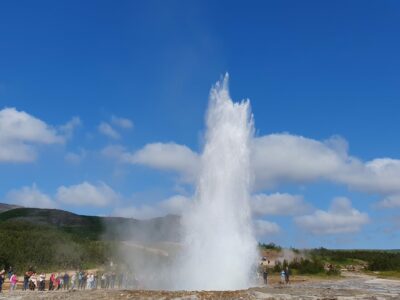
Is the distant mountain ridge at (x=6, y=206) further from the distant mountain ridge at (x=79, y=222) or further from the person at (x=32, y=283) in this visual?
the person at (x=32, y=283)

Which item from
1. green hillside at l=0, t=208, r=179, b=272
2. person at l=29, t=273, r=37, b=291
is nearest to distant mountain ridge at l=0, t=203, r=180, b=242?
green hillside at l=0, t=208, r=179, b=272

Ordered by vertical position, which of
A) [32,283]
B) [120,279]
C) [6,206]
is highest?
[6,206]

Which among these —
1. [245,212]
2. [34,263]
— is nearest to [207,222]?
[245,212]

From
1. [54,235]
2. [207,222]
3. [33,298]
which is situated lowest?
[33,298]

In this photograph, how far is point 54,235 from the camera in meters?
64.7

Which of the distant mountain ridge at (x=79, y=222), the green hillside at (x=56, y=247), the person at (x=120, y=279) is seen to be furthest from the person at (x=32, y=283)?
the distant mountain ridge at (x=79, y=222)

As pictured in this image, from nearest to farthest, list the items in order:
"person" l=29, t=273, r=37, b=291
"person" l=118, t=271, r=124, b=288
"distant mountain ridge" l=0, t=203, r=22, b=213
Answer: "person" l=29, t=273, r=37, b=291
"person" l=118, t=271, r=124, b=288
"distant mountain ridge" l=0, t=203, r=22, b=213

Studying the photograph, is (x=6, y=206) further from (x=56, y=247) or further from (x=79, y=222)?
(x=56, y=247)

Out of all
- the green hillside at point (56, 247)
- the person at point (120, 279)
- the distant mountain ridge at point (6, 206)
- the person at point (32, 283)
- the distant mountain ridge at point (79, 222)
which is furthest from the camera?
the distant mountain ridge at point (6, 206)

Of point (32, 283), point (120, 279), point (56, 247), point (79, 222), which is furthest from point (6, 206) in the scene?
point (32, 283)

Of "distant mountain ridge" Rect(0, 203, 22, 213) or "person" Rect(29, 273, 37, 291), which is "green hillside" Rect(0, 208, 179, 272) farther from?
"distant mountain ridge" Rect(0, 203, 22, 213)

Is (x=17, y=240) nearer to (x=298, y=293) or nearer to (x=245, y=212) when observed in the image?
(x=245, y=212)

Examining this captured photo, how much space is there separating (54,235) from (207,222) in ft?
134

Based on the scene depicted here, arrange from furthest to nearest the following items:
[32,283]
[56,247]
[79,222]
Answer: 1. [79,222]
2. [56,247]
3. [32,283]
